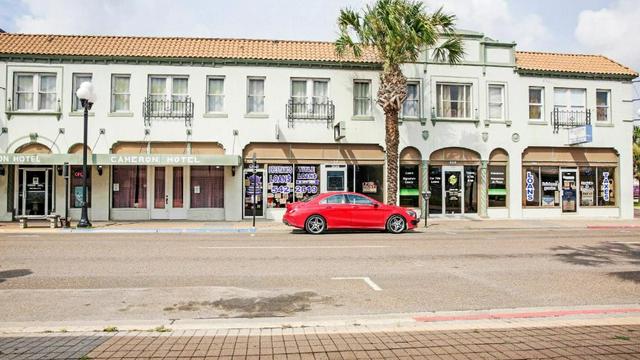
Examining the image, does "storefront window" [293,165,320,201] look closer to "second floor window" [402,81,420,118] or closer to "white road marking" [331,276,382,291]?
"second floor window" [402,81,420,118]

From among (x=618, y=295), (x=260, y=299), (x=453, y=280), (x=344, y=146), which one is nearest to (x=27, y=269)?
(x=260, y=299)

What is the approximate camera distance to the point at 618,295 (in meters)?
6.93

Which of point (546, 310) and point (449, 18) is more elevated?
point (449, 18)

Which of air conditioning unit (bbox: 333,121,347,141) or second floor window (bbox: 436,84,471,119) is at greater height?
second floor window (bbox: 436,84,471,119)

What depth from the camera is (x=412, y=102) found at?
71.9 feet

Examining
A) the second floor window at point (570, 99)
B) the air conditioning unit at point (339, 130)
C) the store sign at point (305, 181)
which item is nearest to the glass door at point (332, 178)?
the store sign at point (305, 181)

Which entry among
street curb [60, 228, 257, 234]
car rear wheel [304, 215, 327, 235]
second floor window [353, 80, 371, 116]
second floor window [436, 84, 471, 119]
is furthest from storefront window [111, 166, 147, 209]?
second floor window [436, 84, 471, 119]

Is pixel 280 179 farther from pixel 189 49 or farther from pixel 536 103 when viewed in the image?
pixel 536 103

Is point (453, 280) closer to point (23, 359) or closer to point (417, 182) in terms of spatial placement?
point (23, 359)

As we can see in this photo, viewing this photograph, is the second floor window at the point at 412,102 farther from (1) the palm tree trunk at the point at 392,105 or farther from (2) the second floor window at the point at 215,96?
(2) the second floor window at the point at 215,96

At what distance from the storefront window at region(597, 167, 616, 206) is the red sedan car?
43.0 ft

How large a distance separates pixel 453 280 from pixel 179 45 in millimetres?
17830

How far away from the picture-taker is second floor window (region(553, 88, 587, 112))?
2298 centimetres

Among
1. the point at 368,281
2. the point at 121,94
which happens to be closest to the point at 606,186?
the point at 368,281
